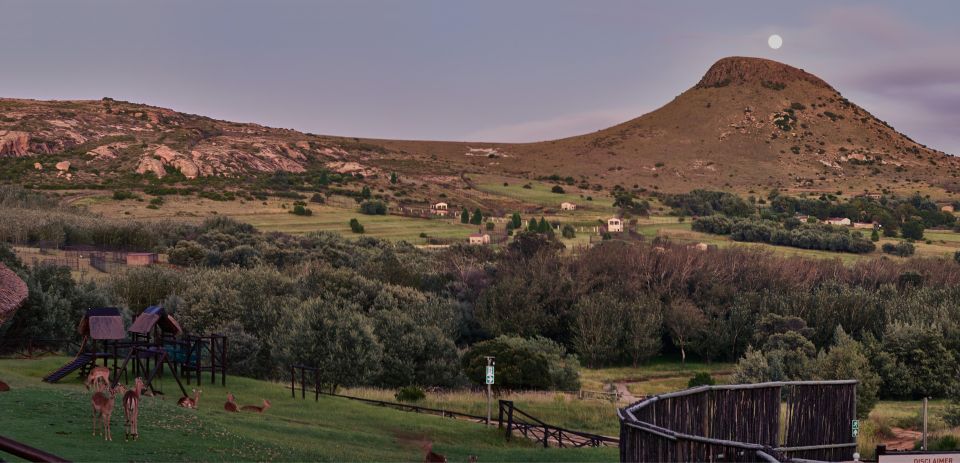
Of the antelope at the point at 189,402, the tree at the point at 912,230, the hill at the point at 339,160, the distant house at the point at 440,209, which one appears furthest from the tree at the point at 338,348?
the hill at the point at 339,160

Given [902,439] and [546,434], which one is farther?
A: [902,439]

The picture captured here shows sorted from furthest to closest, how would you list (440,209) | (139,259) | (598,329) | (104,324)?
(440,209), (139,259), (598,329), (104,324)

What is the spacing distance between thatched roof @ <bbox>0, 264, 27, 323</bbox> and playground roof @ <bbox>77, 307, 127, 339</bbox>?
7.52 ft

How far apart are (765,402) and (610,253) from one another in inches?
2365

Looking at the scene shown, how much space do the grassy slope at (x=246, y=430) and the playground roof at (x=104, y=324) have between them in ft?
5.77

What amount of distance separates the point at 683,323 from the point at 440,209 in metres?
66.5

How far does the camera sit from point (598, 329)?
2506 inches

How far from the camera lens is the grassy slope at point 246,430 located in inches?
694

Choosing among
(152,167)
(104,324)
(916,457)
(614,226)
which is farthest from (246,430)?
(152,167)

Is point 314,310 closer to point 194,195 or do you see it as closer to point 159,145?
point 194,195

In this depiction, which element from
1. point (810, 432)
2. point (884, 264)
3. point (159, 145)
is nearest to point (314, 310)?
point (810, 432)

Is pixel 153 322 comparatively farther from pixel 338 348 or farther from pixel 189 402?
pixel 338 348

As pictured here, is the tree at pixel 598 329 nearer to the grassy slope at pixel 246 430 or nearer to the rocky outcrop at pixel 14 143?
the grassy slope at pixel 246 430

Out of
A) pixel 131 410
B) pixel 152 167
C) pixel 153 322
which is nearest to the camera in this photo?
pixel 131 410
